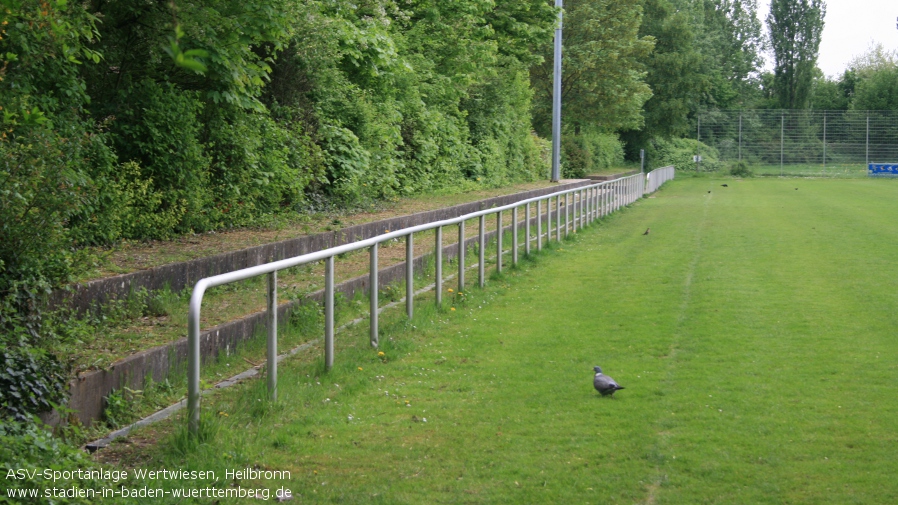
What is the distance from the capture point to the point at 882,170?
6369 cm

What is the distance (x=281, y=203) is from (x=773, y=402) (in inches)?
406

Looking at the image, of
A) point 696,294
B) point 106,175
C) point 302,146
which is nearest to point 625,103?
point 302,146

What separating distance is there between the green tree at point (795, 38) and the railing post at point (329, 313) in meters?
82.1

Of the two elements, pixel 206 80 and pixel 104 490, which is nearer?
pixel 104 490

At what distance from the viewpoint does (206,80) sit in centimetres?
1197

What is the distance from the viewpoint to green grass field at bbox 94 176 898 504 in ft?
15.6

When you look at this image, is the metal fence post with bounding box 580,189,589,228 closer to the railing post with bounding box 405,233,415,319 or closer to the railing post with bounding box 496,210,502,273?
the railing post with bounding box 496,210,502,273

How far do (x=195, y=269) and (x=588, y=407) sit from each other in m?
4.36

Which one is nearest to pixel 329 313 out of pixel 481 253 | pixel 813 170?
pixel 481 253

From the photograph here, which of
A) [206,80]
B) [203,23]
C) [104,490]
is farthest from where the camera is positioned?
[206,80]

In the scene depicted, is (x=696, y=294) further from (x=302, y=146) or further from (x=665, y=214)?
(x=665, y=214)

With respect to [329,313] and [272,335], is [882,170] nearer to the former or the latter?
[329,313]

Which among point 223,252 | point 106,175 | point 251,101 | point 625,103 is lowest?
point 223,252

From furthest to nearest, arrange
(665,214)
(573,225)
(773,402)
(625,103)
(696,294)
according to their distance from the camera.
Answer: (625,103) → (665,214) → (573,225) → (696,294) → (773,402)
